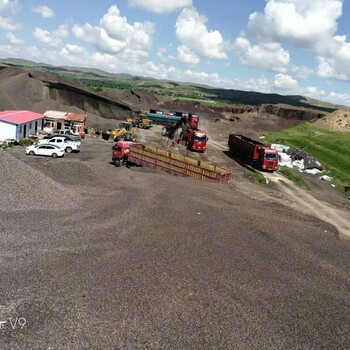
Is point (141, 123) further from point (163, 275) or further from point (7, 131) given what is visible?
point (163, 275)

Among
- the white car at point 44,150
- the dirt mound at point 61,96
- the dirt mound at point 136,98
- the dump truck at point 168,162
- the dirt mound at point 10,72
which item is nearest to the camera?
the dump truck at point 168,162

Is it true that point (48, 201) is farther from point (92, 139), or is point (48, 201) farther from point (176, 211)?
point (92, 139)

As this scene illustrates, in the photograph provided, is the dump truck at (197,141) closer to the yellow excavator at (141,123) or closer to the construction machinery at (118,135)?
the construction machinery at (118,135)

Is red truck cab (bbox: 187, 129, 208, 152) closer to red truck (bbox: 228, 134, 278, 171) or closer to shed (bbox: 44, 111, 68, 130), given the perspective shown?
red truck (bbox: 228, 134, 278, 171)

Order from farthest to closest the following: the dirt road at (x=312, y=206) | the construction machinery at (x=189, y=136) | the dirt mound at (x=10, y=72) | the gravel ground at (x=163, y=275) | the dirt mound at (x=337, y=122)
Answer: the dirt mound at (x=10, y=72)
the dirt mound at (x=337, y=122)
the construction machinery at (x=189, y=136)
the dirt road at (x=312, y=206)
the gravel ground at (x=163, y=275)

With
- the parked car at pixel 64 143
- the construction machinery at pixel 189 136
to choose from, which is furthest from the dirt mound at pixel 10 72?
the parked car at pixel 64 143

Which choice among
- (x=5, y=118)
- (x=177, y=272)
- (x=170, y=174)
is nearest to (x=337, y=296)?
(x=177, y=272)
